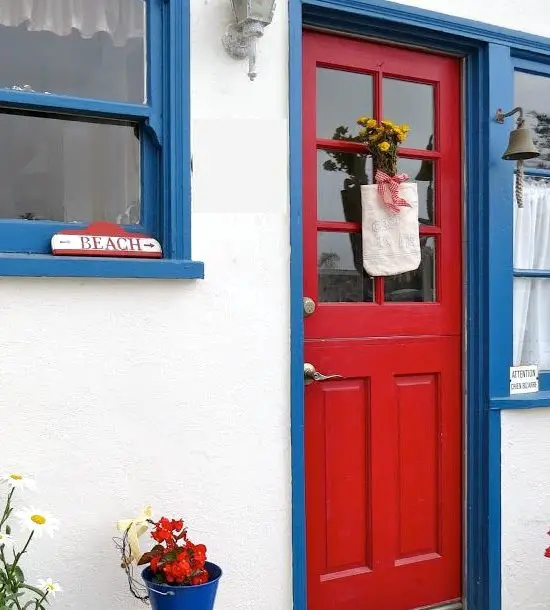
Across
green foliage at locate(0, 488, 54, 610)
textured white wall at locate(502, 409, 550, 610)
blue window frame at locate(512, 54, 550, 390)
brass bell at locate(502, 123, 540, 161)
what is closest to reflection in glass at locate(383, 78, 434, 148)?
brass bell at locate(502, 123, 540, 161)

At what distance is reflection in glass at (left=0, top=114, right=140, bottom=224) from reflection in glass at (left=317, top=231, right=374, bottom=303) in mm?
802

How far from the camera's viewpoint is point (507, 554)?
10.2 feet

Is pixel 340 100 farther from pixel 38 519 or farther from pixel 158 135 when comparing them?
pixel 38 519

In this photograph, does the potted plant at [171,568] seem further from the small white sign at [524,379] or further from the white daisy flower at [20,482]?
the small white sign at [524,379]

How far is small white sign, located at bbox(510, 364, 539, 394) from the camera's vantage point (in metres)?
3.16

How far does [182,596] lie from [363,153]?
6.08 ft

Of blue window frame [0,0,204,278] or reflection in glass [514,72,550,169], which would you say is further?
reflection in glass [514,72,550,169]

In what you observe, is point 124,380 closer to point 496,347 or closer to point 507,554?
point 496,347

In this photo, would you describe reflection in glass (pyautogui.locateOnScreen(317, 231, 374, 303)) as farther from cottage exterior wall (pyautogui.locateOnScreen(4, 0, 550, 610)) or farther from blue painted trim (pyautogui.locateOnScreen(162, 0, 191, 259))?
blue painted trim (pyautogui.locateOnScreen(162, 0, 191, 259))

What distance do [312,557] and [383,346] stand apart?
0.89 meters

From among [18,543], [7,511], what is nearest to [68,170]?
[7,511]

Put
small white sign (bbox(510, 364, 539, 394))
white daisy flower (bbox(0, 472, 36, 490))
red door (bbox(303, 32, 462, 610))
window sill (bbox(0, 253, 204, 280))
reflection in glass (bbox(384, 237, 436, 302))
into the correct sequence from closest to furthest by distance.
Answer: white daisy flower (bbox(0, 472, 36, 490))
window sill (bbox(0, 253, 204, 280))
red door (bbox(303, 32, 462, 610))
reflection in glass (bbox(384, 237, 436, 302))
small white sign (bbox(510, 364, 539, 394))

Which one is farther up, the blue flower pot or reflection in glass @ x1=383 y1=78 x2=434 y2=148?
reflection in glass @ x1=383 y1=78 x2=434 y2=148

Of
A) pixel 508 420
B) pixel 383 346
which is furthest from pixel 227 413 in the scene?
pixel 508 420
